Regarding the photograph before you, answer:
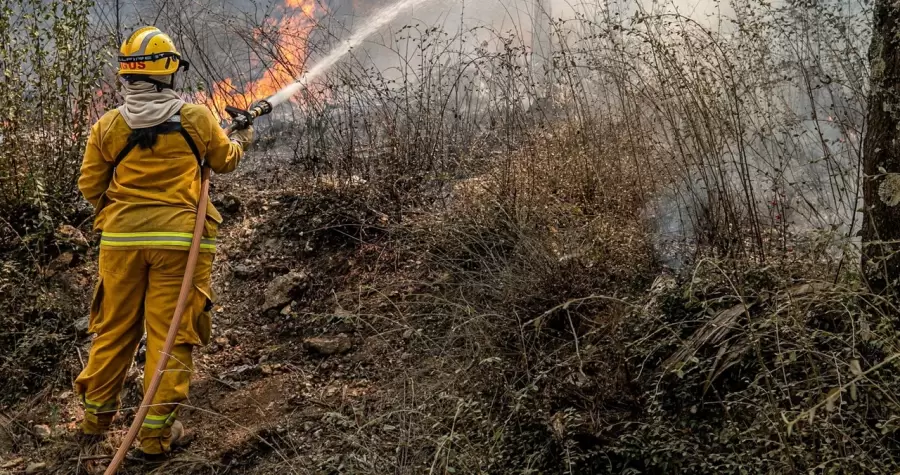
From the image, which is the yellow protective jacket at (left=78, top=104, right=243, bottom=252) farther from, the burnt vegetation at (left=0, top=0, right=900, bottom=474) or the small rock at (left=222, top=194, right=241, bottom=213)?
the small rock at (left=222, top=194, right=241, bottom=213)

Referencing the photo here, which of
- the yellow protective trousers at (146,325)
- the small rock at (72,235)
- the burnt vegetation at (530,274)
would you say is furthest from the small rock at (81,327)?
the yellow protective trousers at (146,325)

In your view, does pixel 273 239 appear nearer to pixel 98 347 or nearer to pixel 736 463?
pixel 98 347

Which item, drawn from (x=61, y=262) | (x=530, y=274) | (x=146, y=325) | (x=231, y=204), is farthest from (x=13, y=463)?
(x=530, y=274)

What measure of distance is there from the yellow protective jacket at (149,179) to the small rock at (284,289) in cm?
130

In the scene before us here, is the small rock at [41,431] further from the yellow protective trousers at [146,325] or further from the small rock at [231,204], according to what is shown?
the small rock at [231,204]

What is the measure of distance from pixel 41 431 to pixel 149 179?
5.37 ft

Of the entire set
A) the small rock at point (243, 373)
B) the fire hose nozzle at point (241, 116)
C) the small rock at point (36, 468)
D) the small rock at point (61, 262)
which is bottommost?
the small rock at point (36, 468)

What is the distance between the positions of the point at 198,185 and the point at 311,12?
207 inches

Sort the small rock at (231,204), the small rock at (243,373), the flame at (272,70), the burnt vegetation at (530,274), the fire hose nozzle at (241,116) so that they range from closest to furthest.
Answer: the burnt vegetation at (530,274) → the fire hose nozzle at (241,116) → the small rock at (243,373) → the small rock at (231,204) → the flame at (272,70)

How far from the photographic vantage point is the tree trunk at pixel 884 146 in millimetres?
2670

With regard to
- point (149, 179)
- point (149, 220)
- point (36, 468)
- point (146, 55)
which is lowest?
point (36, 468)

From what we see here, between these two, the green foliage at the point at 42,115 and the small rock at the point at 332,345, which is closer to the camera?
the small rock at the point at 332,345

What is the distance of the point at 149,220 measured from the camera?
11.2 ft

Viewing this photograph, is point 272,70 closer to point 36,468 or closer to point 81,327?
point 81,327
